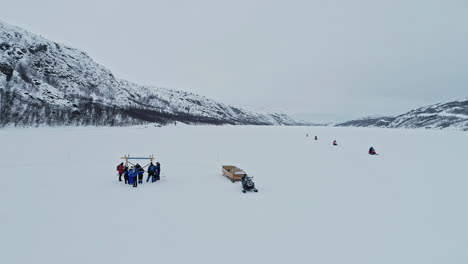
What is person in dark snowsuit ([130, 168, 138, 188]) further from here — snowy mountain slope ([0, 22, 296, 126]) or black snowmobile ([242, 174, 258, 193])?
snowy mountain slope ([0, 22, 296, 126])

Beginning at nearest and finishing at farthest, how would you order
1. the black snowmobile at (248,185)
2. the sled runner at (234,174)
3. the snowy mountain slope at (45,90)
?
the black snowmobile at (248,185)
the sled runner at (234,174)
the snowy mountain slope at (45,90)

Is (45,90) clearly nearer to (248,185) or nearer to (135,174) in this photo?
(135,174)

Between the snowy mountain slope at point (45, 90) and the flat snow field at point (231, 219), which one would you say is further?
the snowy mountain slope at point (45, 90)

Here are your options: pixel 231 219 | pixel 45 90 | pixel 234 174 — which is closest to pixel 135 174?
pixel 234 174

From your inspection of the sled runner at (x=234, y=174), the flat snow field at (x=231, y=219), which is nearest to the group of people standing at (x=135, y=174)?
the flat snow field at (x=231, y=219)

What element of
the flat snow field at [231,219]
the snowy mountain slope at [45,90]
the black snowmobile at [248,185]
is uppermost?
the snowy mountain slope at [45,90]

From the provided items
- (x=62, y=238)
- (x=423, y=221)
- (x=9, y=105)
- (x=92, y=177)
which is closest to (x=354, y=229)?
(x=423, y=221)

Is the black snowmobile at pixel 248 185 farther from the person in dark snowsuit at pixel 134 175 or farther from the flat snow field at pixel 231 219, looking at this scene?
the person in dark snowsuit at pixel 134 175

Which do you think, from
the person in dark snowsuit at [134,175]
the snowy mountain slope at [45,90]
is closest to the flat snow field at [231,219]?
the person in dark snowsuit at [134,175]

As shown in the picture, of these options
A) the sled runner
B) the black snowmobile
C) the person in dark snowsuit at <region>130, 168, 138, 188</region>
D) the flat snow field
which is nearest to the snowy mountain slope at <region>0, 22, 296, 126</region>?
the person in dark snowsuit at <region>130, 168, 138, 188</region>

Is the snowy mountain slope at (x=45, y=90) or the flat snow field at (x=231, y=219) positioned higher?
the snowy mountain slope at (x=45, y=90)

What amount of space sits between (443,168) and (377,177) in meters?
8.09

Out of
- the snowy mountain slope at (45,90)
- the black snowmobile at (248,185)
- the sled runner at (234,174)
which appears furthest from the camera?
the snowy mountain slope at (45,90)

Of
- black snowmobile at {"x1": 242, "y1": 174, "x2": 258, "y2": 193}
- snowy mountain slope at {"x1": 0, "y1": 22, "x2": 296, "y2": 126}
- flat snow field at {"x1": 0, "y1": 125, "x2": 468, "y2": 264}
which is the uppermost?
snowy mountain slope at {"x1": 0, "y1": 22, "x2": 296, "y2": 126}
